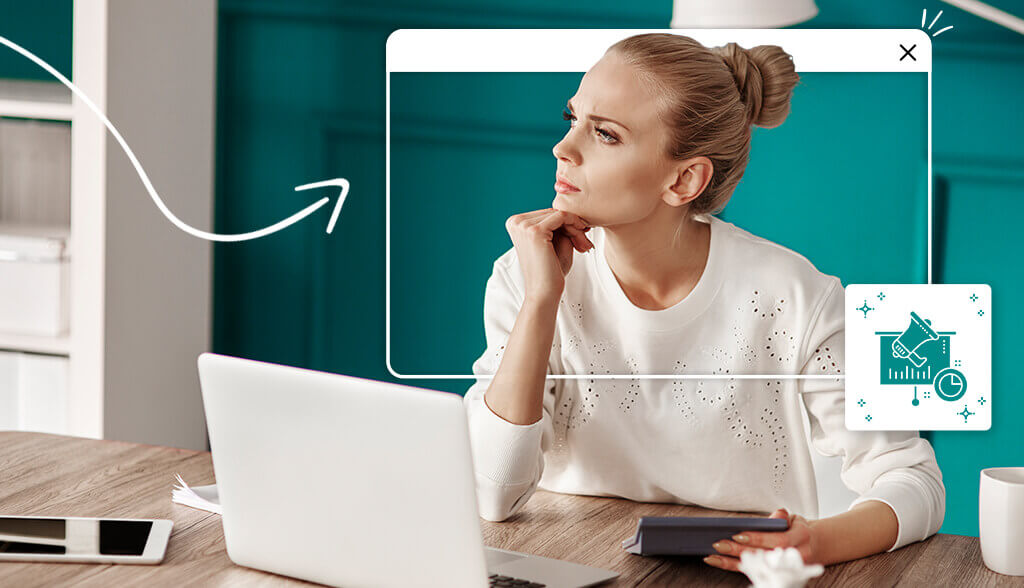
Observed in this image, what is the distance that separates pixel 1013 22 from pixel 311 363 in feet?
3.97

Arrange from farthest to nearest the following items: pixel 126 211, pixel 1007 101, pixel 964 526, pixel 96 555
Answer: pixel 126 211 → pixel 964 526 → pixel 1007 101 → pixel 96 555

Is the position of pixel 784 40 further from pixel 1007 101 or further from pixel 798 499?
pixel 798 499

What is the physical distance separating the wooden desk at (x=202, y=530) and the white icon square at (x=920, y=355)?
0.25 metres

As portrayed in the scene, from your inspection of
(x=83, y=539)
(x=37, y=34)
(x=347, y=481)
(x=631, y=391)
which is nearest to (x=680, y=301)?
(x=631, y=391)

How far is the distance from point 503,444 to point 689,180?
0.42m

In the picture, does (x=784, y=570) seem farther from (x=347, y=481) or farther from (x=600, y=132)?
(x=600, y=132)

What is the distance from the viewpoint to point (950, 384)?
4.94 ft

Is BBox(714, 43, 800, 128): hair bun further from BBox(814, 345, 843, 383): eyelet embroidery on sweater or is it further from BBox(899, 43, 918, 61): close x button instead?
BBox(814, 345, 843, 383): eyelet embroidery on sweater

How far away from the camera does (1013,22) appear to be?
58.6 inches

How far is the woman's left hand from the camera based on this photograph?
1.12 metres

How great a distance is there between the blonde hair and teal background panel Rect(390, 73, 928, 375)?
25mm

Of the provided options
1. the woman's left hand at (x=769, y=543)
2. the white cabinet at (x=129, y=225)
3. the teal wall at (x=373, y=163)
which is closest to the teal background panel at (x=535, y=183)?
the teal wall at (x=373, y=163)

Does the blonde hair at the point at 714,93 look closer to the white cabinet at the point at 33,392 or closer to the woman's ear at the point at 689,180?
the woman's ear at the point at 689,180

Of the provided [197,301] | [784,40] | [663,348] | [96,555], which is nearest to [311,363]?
[197,301]
